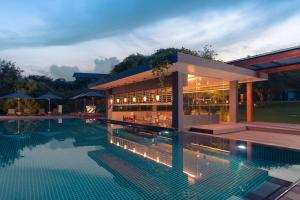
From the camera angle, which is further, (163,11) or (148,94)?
(148,94)

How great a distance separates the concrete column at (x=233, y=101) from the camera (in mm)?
15601

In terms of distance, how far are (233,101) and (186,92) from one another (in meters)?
4.11

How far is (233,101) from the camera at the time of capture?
15.7m

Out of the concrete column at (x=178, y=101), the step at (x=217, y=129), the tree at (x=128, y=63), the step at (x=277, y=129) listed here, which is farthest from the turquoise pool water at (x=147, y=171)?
the tree at (x=128, y=63)

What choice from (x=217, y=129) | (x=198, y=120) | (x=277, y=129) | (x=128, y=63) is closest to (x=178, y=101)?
(x=198, y=120)

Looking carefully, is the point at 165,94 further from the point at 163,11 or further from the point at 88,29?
the point at 88,29

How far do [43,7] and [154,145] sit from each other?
37.7ft

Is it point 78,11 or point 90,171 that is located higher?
point 78,11

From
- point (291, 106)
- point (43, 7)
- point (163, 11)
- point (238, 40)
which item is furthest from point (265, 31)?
point (43, 7)

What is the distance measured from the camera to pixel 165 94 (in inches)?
565

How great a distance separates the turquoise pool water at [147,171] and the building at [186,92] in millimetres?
3590

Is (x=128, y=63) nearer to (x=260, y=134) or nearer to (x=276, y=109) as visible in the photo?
(x=276, y=109)

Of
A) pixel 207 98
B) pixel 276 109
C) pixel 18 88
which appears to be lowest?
pixel 276 109

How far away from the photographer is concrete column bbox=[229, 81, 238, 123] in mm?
15601
